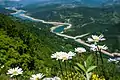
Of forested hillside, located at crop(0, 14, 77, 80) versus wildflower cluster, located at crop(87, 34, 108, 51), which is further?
forested hillside, located at crop(0, 14, 77, 80)

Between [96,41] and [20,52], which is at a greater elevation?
[96,41]

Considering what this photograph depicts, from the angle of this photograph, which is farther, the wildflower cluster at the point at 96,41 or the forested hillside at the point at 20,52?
the forested hillside at the point at 20,52

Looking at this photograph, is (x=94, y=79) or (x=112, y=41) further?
(x=112, y=41)

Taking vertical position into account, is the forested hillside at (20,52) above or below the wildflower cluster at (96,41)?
below

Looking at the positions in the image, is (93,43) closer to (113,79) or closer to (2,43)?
(113,79)

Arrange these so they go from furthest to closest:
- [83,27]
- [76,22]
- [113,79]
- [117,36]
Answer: [76,22], [83,27], [117,36], [113,79]

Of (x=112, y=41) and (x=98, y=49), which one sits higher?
(x=98, y=49)

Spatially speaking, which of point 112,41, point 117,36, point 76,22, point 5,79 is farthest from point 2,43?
point 76,22

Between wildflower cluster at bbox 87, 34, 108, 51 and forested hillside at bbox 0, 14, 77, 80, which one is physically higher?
wildflower cluster at bbox 87, 34, 108, 51

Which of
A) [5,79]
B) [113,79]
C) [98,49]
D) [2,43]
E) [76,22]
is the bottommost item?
[76,22]

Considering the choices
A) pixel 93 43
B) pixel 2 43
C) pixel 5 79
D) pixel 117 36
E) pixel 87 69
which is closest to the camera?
pixel 87 69

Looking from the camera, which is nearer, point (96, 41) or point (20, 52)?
point (96, 41)
